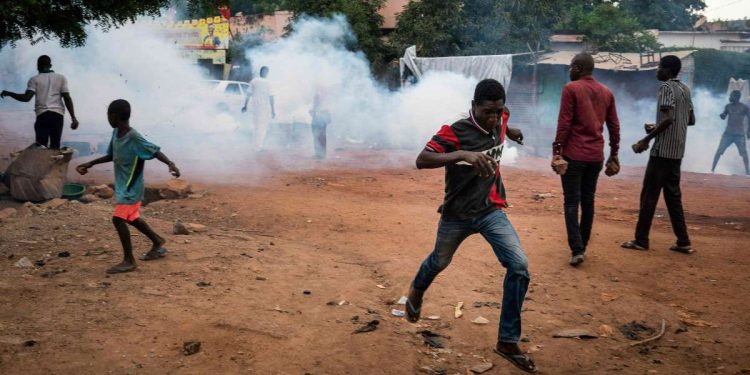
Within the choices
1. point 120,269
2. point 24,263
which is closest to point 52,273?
point 24,263

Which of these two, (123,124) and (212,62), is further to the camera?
(212,62)

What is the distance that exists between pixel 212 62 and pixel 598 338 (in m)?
26.6

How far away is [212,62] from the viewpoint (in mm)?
28516

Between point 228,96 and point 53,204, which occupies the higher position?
point 228,96

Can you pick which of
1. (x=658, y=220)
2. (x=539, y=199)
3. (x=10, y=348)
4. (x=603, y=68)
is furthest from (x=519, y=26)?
(x=10, y=348)

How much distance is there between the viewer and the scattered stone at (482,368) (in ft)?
12.0

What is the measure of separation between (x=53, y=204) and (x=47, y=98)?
1647 millimetres

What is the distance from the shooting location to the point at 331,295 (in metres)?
4.78

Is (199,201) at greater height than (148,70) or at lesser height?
lesser

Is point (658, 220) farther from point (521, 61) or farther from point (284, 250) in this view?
point (521, 61)

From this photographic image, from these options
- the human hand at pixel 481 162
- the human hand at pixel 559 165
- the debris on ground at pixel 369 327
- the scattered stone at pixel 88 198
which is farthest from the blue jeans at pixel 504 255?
the scattered stone at pixel 88 198

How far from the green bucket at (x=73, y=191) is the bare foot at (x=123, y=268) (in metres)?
3.63

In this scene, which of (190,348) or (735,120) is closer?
(190,348)

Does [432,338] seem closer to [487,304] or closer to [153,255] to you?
[487,304]
